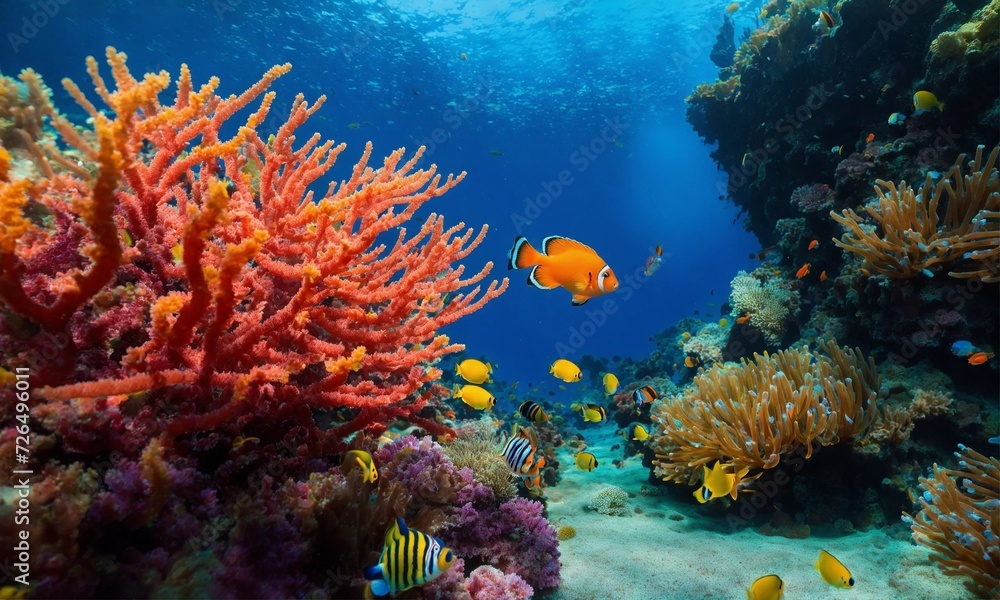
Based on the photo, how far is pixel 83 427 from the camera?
1970 millimetres

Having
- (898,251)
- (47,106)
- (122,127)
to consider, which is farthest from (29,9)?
(898,251)

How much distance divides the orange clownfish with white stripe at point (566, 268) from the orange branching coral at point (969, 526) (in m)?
2.94

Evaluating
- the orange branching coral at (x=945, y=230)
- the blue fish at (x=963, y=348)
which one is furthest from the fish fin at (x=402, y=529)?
the blue fish at (x=963, y=348)

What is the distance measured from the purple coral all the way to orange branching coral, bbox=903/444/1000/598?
5118 mm

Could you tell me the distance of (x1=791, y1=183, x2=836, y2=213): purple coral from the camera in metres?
7.64

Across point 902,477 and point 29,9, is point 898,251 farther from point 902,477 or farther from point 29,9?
point 29,9

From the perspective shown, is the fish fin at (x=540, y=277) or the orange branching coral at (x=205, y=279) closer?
the orange branching coral at (x=205, y=279)

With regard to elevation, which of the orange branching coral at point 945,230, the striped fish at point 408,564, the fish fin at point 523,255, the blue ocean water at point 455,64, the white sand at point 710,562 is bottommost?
the white sand at point 710,562

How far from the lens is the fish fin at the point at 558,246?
11.3ft

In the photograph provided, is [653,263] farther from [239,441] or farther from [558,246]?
[239,441]

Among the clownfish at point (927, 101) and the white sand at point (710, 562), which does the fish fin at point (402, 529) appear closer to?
the white sand at point (710, 562)

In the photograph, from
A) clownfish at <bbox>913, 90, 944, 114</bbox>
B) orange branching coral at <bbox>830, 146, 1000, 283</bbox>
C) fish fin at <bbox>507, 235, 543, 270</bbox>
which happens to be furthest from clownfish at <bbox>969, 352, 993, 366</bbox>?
fish fin at <bbox>507, 235, 543, 270</bbox>

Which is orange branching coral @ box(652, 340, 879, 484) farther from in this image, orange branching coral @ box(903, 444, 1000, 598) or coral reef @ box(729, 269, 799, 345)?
coral reef @ box(729, 269, 799, 345)

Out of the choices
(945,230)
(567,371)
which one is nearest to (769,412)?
(567,371)
